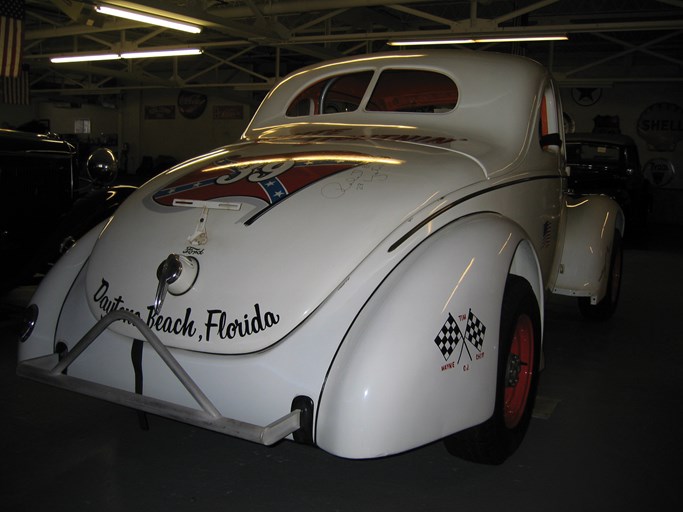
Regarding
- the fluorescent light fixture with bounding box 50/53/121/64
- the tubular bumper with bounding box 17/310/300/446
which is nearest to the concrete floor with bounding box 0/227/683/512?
the tubular bumper with bounding box 17/310/300/446

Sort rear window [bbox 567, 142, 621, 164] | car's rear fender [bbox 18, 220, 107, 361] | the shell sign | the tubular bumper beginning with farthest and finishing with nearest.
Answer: the shell sign → rear window [bbox 567, 142, 621, 164] → car's rear fender [bbox 18, 220, 107, 361] → the tubular bumper

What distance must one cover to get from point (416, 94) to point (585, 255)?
1.41m

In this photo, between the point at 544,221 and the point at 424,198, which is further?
the point at 544,221

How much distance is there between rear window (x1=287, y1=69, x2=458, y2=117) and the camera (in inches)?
149

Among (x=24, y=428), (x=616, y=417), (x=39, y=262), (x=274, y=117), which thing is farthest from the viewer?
(x=39, y=262)

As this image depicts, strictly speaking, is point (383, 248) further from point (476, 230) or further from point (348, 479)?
point (348, 479)

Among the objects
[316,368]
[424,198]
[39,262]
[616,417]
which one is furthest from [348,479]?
[39,262]

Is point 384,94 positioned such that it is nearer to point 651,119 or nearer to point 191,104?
point 651,119

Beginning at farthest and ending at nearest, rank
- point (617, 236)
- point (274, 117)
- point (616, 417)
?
point (617, 236) → point (274, 117) → point (616, 417)

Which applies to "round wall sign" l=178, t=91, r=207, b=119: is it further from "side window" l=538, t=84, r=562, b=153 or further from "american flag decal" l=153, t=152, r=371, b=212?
"american flag decal" l=153, t=152, r=371, b=212

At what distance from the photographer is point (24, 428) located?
2.84 meters

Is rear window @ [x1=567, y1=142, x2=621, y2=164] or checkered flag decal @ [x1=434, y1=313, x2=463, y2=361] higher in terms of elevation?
rear window @ [x1=567, y1=142, x2=621, y2=164]

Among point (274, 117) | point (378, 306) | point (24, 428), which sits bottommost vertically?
point (24, 428)

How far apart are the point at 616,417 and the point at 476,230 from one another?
1.40m
